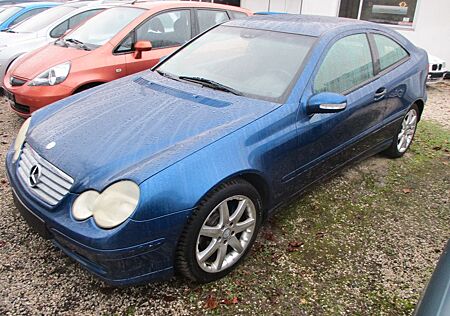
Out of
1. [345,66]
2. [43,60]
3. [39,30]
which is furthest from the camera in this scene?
→ [39,30]

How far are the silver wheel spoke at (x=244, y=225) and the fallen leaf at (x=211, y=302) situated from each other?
0.43m

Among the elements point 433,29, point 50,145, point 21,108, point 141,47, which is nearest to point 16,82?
point 21,108

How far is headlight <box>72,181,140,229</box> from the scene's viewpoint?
209 cm

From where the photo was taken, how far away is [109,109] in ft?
9.39

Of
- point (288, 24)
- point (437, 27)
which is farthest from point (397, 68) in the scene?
point (437, 27)

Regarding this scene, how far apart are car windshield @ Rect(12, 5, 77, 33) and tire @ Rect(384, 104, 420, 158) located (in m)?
5.95

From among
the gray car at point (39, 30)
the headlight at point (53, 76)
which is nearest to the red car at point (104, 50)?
the headlight at point (53, 76)

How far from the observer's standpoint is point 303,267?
2.72m

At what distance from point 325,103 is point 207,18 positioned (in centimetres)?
348

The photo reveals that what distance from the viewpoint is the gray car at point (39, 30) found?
243 inches

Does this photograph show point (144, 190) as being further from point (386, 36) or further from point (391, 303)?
point (386, 36)

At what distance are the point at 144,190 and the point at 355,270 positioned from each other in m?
1.57

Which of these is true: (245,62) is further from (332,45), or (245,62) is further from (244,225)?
(244,225)

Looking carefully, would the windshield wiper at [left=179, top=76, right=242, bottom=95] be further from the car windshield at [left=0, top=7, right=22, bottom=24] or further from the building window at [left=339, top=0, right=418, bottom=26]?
the building window at [left=339, top=0, right=418, bottom=26]
